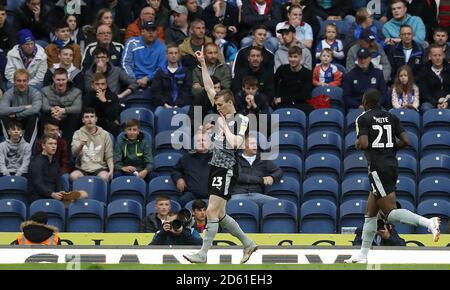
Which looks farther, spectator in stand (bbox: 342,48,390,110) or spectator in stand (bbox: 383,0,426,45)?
spectator in stand (bbox: 383,0,426,45)

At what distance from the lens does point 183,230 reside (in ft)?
63.7

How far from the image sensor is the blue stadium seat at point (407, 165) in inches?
892

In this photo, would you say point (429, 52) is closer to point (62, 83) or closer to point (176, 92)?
point (176, 92)

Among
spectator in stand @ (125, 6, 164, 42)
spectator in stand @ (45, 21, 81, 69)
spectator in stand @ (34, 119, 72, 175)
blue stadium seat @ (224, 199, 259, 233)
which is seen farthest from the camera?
spectator in stand @ (125, 6, 164, 42)

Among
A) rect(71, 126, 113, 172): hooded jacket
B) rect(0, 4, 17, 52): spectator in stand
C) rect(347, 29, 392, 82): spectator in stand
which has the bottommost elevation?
rect(71, 126, 113, 172): hooded jacket

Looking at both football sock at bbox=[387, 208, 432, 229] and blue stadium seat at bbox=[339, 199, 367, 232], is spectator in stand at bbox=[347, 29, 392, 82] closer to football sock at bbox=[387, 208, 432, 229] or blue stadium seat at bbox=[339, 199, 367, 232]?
blue stadium seat at bbox=[339, 199, 367, 232]

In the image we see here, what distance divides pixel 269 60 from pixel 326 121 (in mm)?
1478

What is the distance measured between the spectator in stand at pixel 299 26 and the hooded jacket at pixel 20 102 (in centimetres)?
415

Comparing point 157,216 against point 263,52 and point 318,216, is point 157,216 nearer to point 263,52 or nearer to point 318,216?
point 318,216

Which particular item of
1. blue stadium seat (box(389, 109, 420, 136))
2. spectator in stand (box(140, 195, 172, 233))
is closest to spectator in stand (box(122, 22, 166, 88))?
spectator in stand (box(140, 195, 172, 233))

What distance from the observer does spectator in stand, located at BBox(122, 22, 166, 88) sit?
24.3 meters

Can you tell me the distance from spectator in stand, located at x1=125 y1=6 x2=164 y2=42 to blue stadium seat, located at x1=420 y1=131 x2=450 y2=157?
4770mm

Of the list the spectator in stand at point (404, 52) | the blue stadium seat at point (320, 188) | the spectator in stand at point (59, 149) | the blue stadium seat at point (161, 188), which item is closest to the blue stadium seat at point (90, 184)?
the spectator in stand at point (59, 149)
